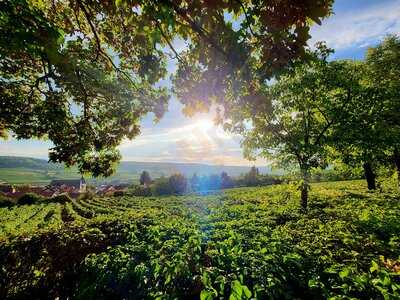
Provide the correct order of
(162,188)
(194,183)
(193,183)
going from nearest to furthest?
(162,188)
(193,183)
(194,183)

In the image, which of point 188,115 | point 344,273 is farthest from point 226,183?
point 344,273

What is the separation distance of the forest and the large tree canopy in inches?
1.3

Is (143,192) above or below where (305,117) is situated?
below

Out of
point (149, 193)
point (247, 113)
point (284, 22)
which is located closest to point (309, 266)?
point (247, 113)

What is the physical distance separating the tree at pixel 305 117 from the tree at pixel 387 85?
7.48 feet

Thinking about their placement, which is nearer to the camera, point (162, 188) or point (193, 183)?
point (162, 188)

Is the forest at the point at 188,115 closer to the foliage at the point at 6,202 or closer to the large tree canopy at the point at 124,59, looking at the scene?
the large tree canopy at the point at 124,59

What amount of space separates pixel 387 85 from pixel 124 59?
18.4 m

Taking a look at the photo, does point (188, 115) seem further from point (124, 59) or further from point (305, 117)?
point (305, 117)

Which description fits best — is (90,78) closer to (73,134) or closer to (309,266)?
(73,134)

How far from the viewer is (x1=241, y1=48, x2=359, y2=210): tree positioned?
1677 centimetres

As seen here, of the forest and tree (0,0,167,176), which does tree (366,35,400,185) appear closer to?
the forest

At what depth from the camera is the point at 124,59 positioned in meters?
9.31

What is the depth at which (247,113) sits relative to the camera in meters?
5.96
